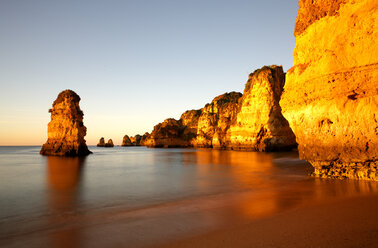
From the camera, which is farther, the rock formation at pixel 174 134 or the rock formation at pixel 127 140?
the rock formation at pixel 127 140

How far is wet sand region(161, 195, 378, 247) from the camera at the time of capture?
374 cm

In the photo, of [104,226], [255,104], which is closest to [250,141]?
[255,104]

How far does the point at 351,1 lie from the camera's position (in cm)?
866

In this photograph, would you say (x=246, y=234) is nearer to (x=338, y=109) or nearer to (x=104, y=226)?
(x=104, y=226)

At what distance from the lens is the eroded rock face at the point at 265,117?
37.0 meters

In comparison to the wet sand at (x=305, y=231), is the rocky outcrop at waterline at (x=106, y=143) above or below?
above

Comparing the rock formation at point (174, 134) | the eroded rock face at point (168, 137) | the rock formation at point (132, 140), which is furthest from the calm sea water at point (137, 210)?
the rock formation at point (132, 140)

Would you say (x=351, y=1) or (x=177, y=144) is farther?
(x=177, y=144)

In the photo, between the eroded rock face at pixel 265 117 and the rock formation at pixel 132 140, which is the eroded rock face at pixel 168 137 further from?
the eroded rock face at pixel 265 117

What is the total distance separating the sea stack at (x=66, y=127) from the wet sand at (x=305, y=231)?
3419 centimetres

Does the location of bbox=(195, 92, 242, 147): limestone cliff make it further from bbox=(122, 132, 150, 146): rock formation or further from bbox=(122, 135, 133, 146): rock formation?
bbox=(122, 135, 133, 146): rock formation

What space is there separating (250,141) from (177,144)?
4928cm

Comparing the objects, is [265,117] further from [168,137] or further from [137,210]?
[168,137]

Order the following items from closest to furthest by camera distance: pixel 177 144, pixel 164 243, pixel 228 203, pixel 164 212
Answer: pixel 164 243, pixel 164 212, pixel 228 203, pixel 177 144
